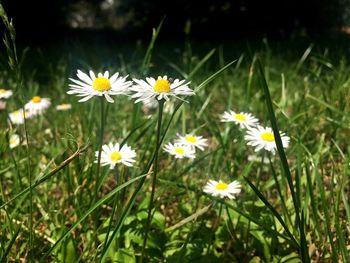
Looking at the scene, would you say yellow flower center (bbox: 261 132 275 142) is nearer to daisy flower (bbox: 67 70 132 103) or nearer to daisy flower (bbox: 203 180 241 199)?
daisy flower (bbox: 203 180 241 199)

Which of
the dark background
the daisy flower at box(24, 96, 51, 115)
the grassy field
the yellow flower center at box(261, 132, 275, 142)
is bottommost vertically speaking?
the grassy field

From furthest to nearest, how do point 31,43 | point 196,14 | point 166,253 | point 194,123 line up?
1. point 196,14
2. point 31,43
3. point 194,123
4. point 166,253

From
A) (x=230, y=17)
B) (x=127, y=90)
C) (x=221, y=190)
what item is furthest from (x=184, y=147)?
(x=230, y=17)

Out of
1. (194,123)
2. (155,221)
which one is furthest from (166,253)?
(194,123)

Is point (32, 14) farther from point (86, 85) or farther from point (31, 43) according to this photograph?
point (86, 85)

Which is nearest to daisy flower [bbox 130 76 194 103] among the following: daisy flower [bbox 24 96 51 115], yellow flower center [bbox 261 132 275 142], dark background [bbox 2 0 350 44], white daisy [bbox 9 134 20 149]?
yellow flower center [bbox 261 132 275 142]
